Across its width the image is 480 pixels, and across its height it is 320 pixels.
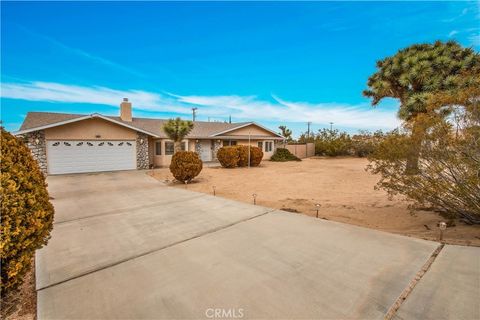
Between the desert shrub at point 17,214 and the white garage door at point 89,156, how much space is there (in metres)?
14.0

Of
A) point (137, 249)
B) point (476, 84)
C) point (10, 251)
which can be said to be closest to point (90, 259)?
point (137, 249)

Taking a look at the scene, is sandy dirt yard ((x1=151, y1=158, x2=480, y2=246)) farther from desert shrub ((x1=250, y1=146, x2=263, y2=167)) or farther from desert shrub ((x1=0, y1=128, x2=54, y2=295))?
desert shrub ((x1=250, y1=146, x2=263, y2=167))

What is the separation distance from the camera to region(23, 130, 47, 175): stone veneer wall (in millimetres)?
13062

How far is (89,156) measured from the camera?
14.9m

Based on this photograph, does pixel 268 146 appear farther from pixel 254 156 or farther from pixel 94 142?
pixel 94 142

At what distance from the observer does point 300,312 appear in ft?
7.68

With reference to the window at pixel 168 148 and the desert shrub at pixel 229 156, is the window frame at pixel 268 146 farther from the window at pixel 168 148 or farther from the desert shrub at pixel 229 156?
the window at pixel 168 148

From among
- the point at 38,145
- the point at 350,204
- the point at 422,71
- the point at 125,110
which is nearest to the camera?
the point at 350,204

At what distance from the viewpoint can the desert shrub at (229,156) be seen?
17.0 meters

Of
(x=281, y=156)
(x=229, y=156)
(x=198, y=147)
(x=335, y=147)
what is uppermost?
(x=335, y=147)

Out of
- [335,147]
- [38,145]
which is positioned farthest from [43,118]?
[335,147]

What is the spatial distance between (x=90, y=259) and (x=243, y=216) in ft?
10.6

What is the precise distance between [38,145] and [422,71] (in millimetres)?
22901

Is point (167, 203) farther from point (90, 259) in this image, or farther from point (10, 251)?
point (10, 251)
